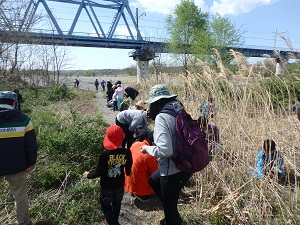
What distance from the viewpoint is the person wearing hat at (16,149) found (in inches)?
95.8

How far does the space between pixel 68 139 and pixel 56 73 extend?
1822 centimetres

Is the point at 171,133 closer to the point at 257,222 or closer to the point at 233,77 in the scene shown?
the point at 257,222

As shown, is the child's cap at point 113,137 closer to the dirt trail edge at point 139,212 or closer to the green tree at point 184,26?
the dirt trail edge at point 139,212

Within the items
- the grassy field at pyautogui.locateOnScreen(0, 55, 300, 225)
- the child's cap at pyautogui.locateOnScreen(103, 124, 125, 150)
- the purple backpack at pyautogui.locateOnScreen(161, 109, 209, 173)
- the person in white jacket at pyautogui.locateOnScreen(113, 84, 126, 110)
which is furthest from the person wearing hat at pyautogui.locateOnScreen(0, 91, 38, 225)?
the person in white jacket at pyautogui.locateOnScreen(113, 84, 126, 110)

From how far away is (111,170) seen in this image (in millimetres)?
2537

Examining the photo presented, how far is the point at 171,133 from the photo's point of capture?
81.4 inches

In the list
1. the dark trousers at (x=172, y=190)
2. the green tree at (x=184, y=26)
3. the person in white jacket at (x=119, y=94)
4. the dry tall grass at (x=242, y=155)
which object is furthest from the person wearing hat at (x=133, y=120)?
the green tree at (x=184, y=26)

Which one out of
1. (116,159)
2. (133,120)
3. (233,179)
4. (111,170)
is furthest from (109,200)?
(133,120)

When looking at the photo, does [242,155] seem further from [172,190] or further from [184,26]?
[184,26]

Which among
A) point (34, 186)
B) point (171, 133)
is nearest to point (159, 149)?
point (171, 133)

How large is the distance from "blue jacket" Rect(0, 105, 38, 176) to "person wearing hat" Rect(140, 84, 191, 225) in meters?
1.33

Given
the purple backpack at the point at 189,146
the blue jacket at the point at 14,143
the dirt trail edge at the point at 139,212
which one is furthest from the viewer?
the dirt trail edge at the point at 139,212

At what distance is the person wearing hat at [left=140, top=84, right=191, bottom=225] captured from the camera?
2.03 metres

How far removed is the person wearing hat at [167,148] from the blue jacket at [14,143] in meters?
1.33
